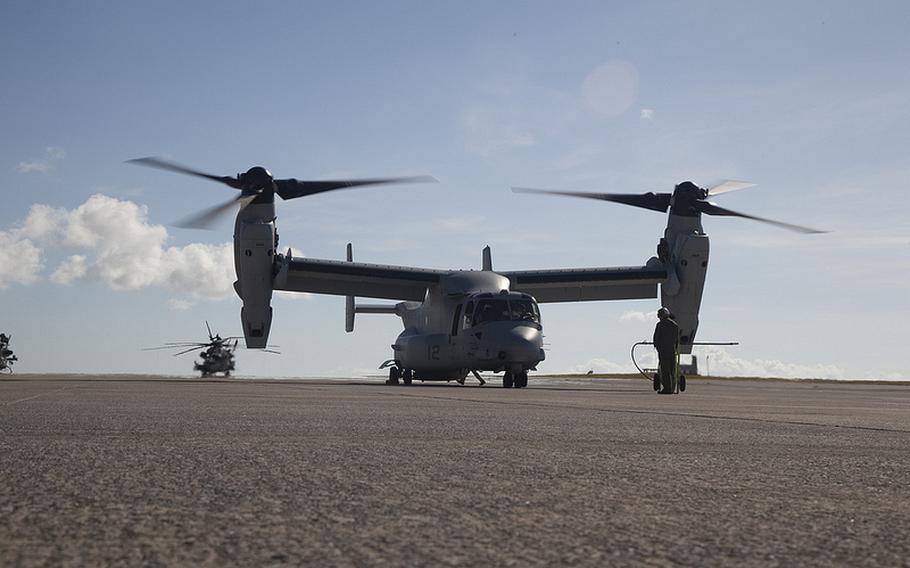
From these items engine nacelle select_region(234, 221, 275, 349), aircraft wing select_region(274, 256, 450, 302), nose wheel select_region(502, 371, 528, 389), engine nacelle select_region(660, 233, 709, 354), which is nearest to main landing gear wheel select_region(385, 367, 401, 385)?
aircraft wing select_region(274, 256, 450, 302)

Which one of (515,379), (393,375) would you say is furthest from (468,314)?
(393,375)

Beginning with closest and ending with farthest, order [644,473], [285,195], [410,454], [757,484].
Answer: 1. [757,484]
2. [644,473]
3. [410,454]
4. [285,195]

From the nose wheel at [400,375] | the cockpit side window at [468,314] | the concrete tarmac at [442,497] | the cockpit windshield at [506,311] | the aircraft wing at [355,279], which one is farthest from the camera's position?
the aircraft wing at [355,279]

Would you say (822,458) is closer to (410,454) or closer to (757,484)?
(757,484)

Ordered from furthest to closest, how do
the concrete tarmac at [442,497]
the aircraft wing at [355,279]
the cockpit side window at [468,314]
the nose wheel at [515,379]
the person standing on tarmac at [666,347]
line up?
the aircraft wing at [355,279]
the cockpit side window at [468,314]
the nose wheel at [515,379]
the person standing on tarmac at [666,347]
the concrete tarmac at [442,497]

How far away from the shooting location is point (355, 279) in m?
33.2

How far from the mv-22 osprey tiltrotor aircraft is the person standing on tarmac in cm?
714

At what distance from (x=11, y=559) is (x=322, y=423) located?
4704mm

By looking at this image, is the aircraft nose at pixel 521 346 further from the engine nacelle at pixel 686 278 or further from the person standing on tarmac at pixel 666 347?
the engine nacelle at pixel 686 278

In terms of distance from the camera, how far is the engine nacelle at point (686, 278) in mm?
32250

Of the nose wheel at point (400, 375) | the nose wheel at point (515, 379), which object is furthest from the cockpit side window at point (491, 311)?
the nose wheel at point (400, 375)

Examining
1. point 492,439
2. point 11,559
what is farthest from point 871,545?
point 492,439

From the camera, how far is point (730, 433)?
20.3 feet

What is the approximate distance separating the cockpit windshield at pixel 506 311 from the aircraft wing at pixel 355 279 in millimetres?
4296
